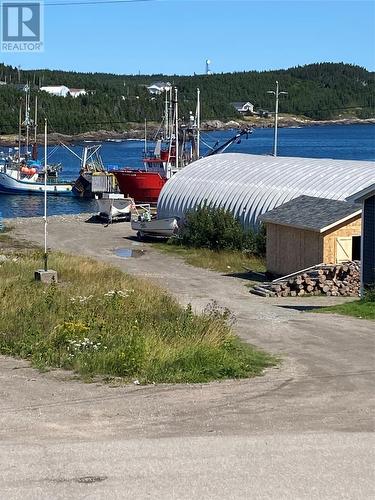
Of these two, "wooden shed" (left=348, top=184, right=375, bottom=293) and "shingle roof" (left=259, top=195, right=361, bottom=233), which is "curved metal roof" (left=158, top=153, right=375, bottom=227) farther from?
"wooden shed" (left=348, top=184, right=375, bottom=293)

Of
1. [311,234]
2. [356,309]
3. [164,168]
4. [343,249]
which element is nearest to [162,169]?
[164,168]

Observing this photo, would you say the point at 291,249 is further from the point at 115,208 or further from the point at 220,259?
the point at 115,208

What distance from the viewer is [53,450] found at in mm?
9633

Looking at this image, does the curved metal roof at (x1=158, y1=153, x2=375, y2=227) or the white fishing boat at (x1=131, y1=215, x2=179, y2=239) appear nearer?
the curved metal roof at (x1=158, y1=153, x2=375, y2=227)

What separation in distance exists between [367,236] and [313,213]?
228 inches

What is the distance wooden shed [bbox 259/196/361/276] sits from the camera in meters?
29.6

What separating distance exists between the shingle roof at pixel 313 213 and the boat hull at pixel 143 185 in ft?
126

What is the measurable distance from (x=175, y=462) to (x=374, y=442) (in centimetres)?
218

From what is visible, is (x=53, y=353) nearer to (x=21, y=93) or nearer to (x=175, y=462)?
(x=175, y=462)

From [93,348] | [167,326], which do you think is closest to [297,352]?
[167,326]

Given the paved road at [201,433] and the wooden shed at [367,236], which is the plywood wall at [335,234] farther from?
the paved road at [201,433]

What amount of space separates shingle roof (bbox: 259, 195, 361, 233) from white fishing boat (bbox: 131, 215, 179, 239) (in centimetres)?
1087

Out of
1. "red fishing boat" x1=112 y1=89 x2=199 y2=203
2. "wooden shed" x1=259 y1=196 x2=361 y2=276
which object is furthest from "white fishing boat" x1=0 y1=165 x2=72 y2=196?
"wooden shed" x1=259 y1=196 x2=361 y2=276

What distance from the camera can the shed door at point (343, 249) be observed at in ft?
97.1
